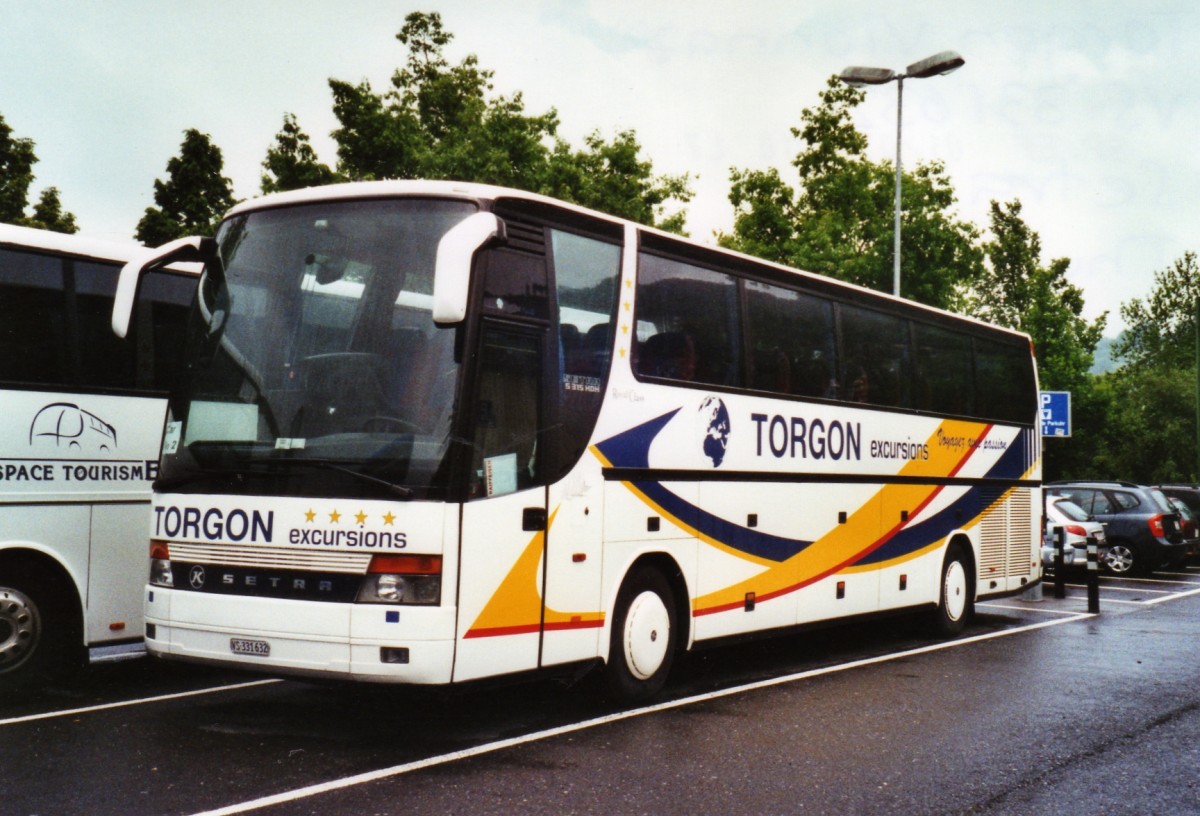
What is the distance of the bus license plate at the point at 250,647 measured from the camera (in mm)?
7172

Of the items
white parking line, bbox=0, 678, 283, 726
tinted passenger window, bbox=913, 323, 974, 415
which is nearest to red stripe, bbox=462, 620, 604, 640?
white parking line, bbox=0, 678, 283, 726

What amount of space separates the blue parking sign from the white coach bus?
2034 centimetres

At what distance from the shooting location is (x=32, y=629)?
8.79 meters

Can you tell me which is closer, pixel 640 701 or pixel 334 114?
pixel 640 701

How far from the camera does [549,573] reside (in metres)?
7.97

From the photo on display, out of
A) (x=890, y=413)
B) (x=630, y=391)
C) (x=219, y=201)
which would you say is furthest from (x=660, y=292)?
(x=219, y=201)

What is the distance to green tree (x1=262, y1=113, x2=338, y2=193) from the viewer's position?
120ft

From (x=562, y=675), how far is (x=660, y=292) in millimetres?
2945

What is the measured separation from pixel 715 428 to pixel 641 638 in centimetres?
187

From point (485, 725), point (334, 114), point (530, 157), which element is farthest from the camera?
point (334, 114)

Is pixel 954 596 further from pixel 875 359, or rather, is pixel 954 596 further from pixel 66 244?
pixel 66 244

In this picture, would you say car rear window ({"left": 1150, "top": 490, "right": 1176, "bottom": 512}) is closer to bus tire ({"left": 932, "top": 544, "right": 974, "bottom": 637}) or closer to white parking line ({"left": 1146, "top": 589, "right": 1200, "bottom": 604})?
white parking line ({"left": 1146, "top": 589, "right": 1200, "bottom": 604})

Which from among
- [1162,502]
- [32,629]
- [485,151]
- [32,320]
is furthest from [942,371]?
[485,151]

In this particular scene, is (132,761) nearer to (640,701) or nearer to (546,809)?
(546,809)
